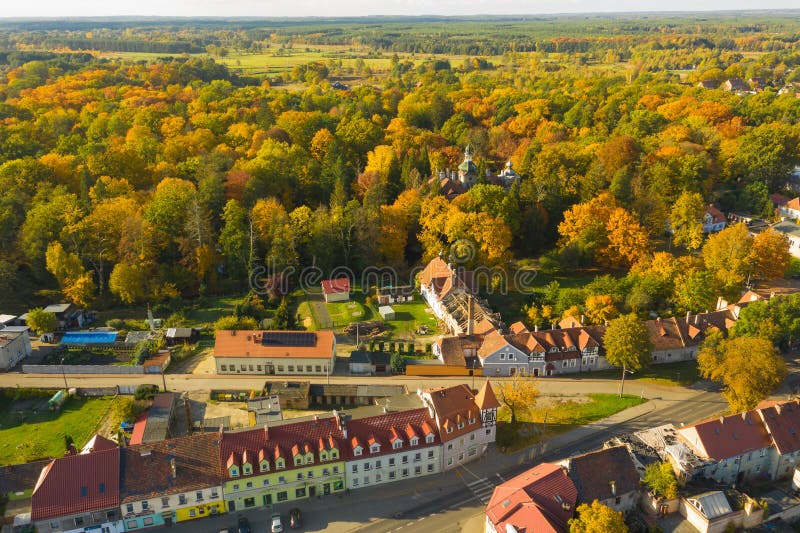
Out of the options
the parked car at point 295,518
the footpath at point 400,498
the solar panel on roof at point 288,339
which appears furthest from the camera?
the solar panel on roof at point 288,339

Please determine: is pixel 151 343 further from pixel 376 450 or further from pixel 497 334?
pixel 497 334

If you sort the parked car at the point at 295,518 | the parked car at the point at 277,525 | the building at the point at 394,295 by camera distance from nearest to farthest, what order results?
the parked car at the point at 277,525, the parked car at the point at 295,518, the building at the point at 394,295

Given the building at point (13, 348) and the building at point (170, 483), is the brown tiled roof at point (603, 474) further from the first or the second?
the building at point (13, 348)

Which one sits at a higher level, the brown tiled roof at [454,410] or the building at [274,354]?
the brown tiled roof at [454,410]

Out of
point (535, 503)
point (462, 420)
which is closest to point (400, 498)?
point (462, 420)

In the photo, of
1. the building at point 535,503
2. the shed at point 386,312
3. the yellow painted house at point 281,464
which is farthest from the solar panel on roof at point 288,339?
the building at point 535,503

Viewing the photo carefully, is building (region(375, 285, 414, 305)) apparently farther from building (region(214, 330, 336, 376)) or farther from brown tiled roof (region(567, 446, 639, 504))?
brown tiled roof (region(567, 446, 639, 504))

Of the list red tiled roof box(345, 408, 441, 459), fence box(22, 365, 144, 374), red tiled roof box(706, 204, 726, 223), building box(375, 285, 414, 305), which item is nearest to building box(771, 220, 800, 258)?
red tiled roof box(706, 204, 726, 223)

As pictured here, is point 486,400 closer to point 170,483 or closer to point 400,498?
point 400,498
